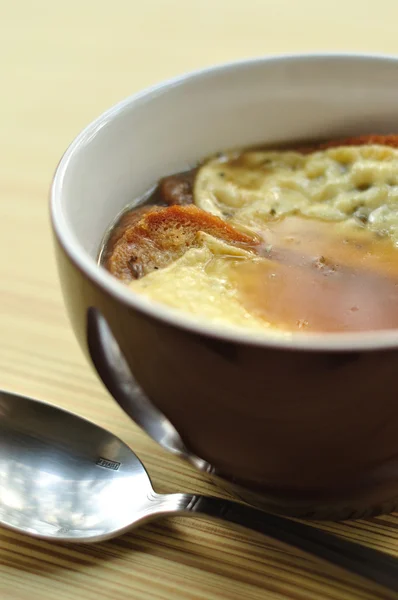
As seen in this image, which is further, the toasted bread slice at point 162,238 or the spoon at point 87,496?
the toasted bread slice at point 162,238

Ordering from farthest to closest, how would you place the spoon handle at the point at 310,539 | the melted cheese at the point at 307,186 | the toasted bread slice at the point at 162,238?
the melted cheese at the point at 307,186 < the toasted bread slice at the point at 162,238 < the spoon handle at the point at 310,539

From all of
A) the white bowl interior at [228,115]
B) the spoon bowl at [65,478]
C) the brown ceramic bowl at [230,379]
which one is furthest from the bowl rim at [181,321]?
the spoon bowl at [65,478]

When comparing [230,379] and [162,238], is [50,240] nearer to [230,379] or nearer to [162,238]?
[162,238]

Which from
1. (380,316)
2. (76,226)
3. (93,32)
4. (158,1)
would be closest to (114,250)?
(76,226)

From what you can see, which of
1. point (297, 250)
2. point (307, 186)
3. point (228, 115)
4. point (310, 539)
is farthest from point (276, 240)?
point (310, 539)

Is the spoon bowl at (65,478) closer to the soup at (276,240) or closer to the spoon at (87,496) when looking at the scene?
the spoon at (87,496)

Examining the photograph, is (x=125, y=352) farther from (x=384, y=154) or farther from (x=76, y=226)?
(x=384, y=154)
